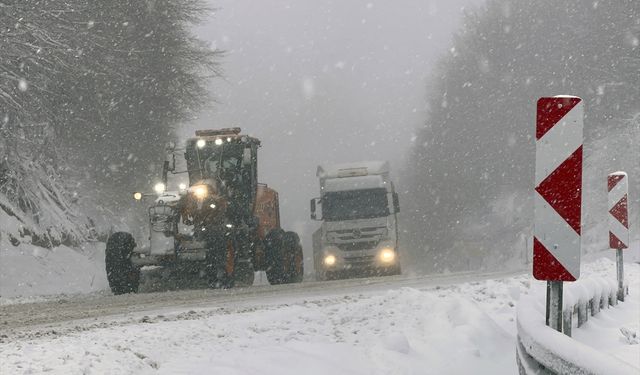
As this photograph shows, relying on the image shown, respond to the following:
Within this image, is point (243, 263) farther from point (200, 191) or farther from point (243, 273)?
point (200, 191)

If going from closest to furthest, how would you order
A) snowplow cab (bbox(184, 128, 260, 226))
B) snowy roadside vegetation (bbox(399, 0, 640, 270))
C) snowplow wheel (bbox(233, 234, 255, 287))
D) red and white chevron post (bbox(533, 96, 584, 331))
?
red and white chevron post (bbox(533, 96, 584, 331)) → snowplow wheel (bbox(233, 234, 255, 287)) → snowplow cab (bbox(184, 128, 260, 226)) → snowy roadside vegetation (bbox(399, 0, 640, 270))

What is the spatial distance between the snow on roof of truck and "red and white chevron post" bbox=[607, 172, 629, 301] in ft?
32.5

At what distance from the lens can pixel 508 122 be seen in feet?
125

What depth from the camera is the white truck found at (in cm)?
1922

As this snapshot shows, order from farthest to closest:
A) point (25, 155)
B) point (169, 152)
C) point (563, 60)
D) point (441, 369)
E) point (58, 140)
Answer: point (563, 60)
point (58, 140)
point (25, 155)
point (169, 152)
point (441, 369)

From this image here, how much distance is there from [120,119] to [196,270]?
541 inches

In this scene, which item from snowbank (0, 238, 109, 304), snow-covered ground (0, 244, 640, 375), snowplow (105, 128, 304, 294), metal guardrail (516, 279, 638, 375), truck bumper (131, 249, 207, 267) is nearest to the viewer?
metal guardrail (516, 279, 638, 375)

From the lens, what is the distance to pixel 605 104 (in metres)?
29.5

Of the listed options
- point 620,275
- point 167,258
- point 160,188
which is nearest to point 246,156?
point 160,188

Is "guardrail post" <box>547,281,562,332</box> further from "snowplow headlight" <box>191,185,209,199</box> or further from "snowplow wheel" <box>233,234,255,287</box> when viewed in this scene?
"snowplow wheel" <box>233,234,255,287</box>

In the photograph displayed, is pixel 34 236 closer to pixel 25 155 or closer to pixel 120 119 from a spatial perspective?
pixel 25 155

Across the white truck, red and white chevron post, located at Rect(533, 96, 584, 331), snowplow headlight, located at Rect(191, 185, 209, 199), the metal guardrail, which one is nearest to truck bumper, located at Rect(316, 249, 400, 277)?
the white truck

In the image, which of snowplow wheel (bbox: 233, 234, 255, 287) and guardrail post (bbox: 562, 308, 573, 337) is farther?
snowplow wheel (bbox: 233, 234, 255, 287)

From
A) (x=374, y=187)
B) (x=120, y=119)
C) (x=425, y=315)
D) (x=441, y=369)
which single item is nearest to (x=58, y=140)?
(x=120, y=119)
